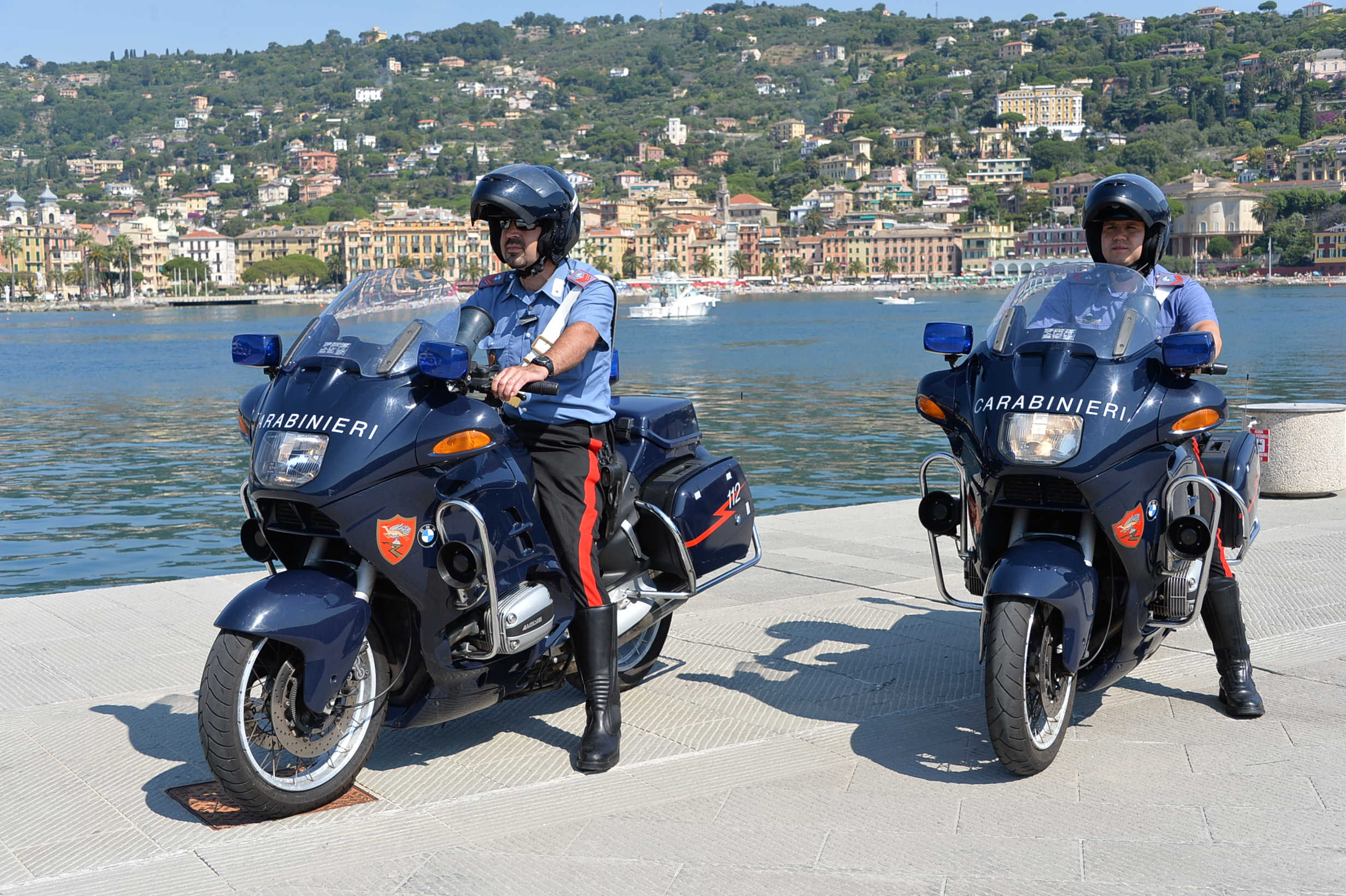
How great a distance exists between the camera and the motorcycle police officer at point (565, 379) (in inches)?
155

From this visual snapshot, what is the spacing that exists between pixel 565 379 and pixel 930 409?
1.07 metres

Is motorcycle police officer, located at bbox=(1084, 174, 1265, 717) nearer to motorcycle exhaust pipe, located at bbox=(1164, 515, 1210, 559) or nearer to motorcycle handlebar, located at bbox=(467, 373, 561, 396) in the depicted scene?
motorcycle exhaust pipe, located at bbox=(1164, 515, 1210, 559)

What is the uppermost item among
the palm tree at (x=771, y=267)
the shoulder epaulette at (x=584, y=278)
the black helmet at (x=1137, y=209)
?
the palm tree at (x=771, y=267)

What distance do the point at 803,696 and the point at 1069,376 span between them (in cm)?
152

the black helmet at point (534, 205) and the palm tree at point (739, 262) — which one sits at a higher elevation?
the palm tree at point (739, 262)

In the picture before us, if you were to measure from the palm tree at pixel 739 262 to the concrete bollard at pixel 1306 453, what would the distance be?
189 m

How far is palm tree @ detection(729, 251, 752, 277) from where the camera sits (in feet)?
644

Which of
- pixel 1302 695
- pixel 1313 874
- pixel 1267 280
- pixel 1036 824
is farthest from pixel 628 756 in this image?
pixel 1267 280

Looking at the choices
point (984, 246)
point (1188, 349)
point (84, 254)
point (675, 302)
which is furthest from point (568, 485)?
point (984, 246)

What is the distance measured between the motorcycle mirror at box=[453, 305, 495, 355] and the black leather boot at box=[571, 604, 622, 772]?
0.83 m

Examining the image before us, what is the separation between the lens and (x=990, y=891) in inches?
120

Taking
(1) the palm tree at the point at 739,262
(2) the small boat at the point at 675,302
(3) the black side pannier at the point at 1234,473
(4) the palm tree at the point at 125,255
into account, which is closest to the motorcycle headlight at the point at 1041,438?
(3) the black side pannier at the point at 1234,473

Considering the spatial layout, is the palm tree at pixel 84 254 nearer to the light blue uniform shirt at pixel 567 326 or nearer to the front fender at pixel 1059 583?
the light blue uniform shirt at pixel 567 326

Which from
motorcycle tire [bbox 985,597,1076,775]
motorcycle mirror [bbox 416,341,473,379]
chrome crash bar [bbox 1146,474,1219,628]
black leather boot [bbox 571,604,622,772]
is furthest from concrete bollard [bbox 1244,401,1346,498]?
motorcycle mirror [bbox 416,341,473,379]
